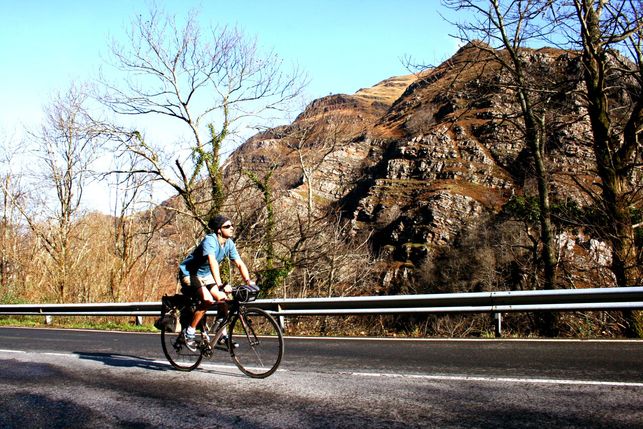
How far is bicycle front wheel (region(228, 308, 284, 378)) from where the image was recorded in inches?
221

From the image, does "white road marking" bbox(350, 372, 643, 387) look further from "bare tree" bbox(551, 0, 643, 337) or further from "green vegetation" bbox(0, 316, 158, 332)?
"green vegetation" bbox(0, 316, 158, 332)

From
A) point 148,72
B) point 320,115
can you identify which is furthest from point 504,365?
point 320,115

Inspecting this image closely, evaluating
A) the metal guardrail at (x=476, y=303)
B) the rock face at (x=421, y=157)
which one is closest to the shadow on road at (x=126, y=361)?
the metal guardrail at (x=476, y=303)

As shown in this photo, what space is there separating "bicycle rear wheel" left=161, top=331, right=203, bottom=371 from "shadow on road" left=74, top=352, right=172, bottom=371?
147 mm

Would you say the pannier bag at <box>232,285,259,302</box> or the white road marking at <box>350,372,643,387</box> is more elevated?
the pannier bag at <box>232,285,259,302</box>

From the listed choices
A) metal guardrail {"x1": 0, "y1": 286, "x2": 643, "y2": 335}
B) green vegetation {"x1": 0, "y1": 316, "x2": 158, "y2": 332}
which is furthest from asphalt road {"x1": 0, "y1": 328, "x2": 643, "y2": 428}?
green vegetation {"x1": 0, "y1": 316, "x2": 158, "y2": 332}

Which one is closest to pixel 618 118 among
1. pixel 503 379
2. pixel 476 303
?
pixel 476 303

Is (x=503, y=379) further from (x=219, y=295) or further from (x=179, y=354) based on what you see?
(x=179, y=354)

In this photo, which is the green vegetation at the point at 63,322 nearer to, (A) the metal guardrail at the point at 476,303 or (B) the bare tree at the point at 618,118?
(A) the metal guardrail at the point at 476,303

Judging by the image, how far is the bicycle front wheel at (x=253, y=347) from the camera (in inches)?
221

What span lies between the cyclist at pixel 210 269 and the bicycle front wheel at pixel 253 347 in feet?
0.90

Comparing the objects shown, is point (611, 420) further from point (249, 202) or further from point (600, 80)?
point (249, 202)

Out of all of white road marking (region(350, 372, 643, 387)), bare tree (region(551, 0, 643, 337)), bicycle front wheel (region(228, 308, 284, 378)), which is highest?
bare tree (region(551, 0, 643, 337))

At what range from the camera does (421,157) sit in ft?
482
